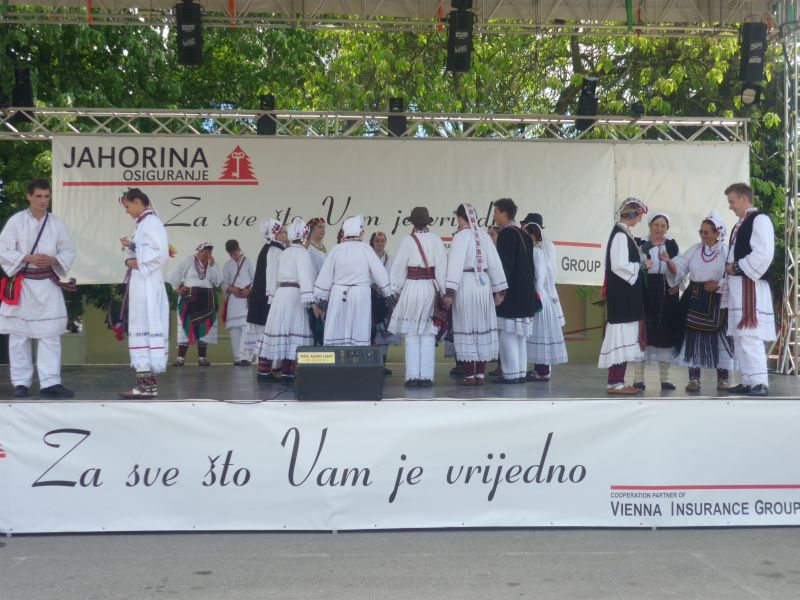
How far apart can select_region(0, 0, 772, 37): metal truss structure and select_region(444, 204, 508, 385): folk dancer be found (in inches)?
108

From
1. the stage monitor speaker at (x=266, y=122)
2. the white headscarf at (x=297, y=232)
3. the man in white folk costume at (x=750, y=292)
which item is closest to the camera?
the man in white folk costume at (x=750, y=292)

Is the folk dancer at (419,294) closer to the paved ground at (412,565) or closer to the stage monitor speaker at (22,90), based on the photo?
the paved ground at (412,565)

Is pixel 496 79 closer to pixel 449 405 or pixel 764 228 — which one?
pixel 764 228

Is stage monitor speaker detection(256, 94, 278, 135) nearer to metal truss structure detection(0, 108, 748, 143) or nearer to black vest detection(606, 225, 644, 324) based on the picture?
metal truss structure detection(0, 108, 748, 143)

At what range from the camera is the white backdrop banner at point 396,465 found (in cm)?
536

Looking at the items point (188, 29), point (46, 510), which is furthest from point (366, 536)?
point (188, 29)

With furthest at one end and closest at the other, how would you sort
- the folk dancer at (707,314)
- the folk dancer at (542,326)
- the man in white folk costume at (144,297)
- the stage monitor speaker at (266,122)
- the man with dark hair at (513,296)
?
the stage monitor speaker at (266,122), the folk dancer at (542,326), the man with dark hair at (513,296), the folk dancer at (707,314), the man in white folk costume at (144,297)

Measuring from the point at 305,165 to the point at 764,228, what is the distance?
A: 19.4ft

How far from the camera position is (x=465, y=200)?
36.4 ft

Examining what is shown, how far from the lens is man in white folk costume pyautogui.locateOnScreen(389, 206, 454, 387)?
24.1 feet

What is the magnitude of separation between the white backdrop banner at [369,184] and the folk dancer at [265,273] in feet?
7.18

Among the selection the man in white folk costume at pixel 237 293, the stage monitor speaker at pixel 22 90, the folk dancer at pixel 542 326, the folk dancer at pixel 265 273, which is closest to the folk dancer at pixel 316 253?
the folk dancer at pixel 265 273

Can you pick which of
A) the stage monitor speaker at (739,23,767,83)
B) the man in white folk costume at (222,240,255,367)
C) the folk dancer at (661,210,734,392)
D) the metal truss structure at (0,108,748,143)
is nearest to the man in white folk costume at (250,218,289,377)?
the man in white folk costume at (222,240,255,367)

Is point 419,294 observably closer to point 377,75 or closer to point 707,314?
point 707,314
